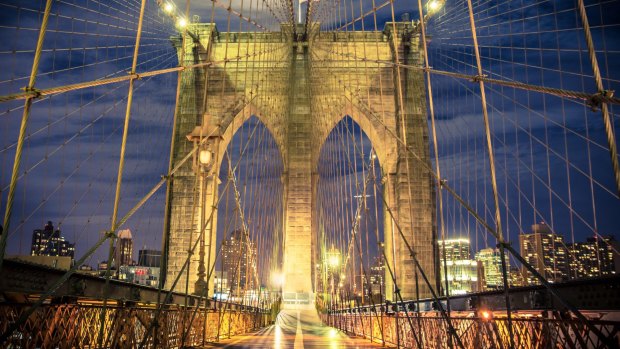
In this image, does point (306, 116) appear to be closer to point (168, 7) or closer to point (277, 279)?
point (277, 279)

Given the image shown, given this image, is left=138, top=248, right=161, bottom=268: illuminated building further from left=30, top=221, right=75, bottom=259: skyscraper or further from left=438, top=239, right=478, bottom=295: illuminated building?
left=438, top=239, right=478, bottom=295: illuminated building

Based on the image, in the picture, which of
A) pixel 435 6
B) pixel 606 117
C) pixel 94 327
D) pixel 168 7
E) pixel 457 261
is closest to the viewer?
pixel 606 117

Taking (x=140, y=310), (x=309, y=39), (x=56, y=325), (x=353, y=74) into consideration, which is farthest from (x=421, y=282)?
(x=56, y=325)

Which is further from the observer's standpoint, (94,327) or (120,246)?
(120,246)

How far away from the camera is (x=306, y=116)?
71.3 feet

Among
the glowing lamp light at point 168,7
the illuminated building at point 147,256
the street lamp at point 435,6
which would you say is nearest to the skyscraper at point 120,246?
the illuminated building at point 147,256

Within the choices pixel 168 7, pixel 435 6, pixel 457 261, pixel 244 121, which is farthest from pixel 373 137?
pixel 457 261

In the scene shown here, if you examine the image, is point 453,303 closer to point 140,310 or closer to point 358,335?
point 140,310

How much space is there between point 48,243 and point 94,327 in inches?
323

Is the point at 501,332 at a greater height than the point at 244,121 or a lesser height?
lesser

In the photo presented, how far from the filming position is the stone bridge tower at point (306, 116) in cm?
1977

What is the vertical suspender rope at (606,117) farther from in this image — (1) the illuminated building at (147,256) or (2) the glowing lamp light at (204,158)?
(1) the illuminated building at (147,256)

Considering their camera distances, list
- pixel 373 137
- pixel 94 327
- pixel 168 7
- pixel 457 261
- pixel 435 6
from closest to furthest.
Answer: pixel 94 327
pixel 168 7
pixel 435 6
pixel 373 137
pixel 457 261

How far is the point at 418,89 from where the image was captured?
20.8 m
